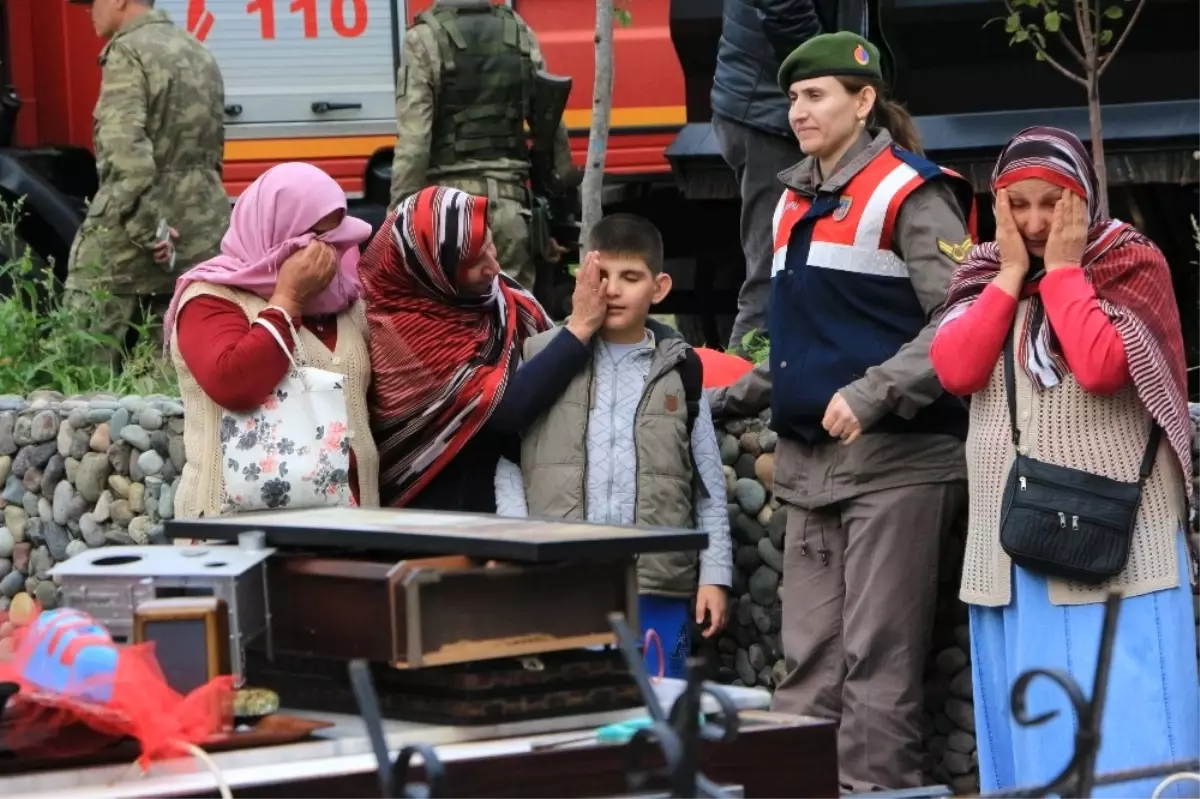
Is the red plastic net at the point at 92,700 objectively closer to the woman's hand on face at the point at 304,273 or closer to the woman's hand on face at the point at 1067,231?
the woman's hand on face at the point at 304,273

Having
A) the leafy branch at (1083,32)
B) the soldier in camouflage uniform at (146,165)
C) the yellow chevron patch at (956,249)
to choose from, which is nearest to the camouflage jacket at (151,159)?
the soldier in camouflage uniform at (146,165)

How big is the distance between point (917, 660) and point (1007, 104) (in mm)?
3329

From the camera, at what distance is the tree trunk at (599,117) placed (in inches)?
249

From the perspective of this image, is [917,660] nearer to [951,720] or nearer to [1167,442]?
[951,720]

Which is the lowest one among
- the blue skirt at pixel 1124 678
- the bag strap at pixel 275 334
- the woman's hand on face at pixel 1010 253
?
the blue skirt at pixel 1124 678

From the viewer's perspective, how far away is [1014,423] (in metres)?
3.96

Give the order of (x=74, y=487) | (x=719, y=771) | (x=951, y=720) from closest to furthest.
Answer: (x=719, y=771) → (x=951, y=720) → (x=74, y=487)

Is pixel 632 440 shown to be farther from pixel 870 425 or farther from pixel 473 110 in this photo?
pixel 473 110

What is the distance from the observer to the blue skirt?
3.88 metres

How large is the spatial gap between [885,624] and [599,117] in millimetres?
2486

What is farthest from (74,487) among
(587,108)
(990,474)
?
(587,108)

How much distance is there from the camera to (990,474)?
400 cm

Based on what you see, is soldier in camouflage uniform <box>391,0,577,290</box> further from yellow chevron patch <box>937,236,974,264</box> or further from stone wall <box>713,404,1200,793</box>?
yellow chevron patch <box>937,236,974,264</box>

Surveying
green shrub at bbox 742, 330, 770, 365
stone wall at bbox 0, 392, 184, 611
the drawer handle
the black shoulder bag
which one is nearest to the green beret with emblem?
the black shoulder bag
